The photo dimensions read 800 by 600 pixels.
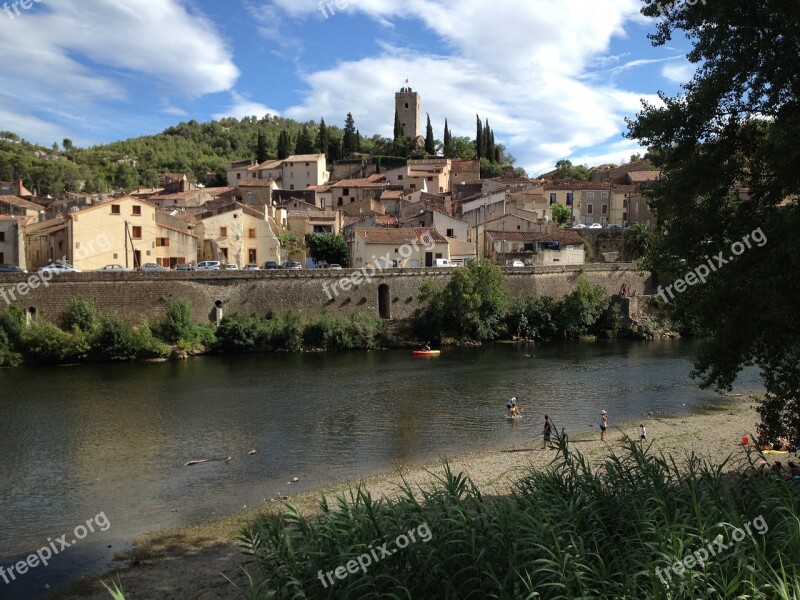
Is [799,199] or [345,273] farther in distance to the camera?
[345,273]

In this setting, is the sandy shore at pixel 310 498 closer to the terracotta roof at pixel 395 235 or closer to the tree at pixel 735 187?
the tree at pixel 735 187

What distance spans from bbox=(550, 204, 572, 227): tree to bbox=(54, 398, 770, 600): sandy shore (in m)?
37.6

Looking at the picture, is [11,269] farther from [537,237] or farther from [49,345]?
[537,237]

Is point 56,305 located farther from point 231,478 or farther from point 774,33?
point 774,33

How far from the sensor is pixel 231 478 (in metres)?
17.0

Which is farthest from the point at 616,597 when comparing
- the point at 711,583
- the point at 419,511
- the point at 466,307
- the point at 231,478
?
the point at 466,307

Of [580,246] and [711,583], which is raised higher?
[580,246]

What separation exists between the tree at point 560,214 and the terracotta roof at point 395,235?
17.4m

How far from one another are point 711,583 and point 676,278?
6514 millimetres

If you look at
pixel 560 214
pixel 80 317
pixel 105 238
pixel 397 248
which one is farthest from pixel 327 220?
pixel 80 317

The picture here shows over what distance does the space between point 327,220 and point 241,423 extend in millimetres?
32746

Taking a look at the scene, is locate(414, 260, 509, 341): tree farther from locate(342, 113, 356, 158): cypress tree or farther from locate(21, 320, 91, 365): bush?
locate(342, 113, 356, 158): cypress tree

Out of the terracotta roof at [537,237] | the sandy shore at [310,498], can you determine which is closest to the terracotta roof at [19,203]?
the terracotta roof at [537,237]

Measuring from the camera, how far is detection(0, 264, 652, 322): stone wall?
33.7 meters
